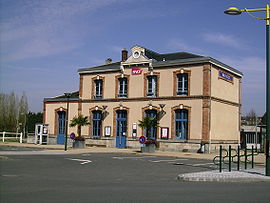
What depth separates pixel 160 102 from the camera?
3203cm

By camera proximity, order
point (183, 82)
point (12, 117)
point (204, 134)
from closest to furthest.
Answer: point (204, 134), point (183, 82), point (12, 117)

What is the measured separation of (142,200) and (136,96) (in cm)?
2588

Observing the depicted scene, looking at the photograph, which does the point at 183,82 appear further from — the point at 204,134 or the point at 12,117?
the point at 12,117

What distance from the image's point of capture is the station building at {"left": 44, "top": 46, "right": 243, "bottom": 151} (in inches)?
1184

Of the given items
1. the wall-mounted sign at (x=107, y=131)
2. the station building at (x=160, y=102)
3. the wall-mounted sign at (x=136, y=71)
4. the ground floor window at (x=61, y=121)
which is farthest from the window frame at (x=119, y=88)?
the ground floor window at (x=61, y=121)

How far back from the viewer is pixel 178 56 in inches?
1321

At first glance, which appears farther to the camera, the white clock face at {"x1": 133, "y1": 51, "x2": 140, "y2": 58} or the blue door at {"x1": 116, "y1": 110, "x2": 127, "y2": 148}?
the blue door at {"x1": 116, "y1": 110, "x2": 127, "y2": 148}

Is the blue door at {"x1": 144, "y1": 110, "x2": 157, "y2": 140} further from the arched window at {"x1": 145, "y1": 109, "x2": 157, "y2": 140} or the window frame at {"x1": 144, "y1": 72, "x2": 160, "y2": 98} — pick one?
the window frame at {"x1": 144, "y1": 72, "x2": 160, "y2": 98}

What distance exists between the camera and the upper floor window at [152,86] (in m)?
32.7

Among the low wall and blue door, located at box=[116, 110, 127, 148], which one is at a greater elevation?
blue door, located at box=[116, 110, 127, 148]

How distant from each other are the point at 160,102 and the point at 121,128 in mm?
4695

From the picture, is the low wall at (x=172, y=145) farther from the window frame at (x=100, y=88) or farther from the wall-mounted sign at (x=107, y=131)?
the window frame at (x=100, y=88)

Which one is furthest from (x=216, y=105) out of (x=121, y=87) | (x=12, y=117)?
(x=12, y=117)

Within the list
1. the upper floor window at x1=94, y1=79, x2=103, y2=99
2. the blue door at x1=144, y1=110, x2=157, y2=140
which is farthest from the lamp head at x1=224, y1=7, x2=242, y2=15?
the upper floor window at x1=94, y1=79, x2=103, y2=99
